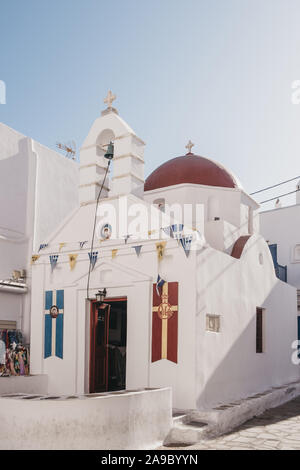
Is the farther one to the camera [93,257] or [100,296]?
[93,257]

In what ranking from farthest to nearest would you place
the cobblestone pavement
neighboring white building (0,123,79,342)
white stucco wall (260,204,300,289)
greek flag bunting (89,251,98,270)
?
white stucco wall (260,204,300,289) → neighboring white building (0,123,79,342) → greek flag bunting (89,251,98,270) → the cobblestone pavement

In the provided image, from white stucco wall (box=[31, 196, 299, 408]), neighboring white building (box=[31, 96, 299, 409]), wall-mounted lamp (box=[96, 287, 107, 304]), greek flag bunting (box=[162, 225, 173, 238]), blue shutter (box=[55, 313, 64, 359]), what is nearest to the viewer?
white stucco wall (box=[31, 196, 299, 408])

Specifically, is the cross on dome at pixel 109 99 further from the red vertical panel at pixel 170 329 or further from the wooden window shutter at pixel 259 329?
the wooden window shutter at pixel 259 329

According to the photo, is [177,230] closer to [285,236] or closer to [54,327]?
[54,327]

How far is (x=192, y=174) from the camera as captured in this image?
13.4m

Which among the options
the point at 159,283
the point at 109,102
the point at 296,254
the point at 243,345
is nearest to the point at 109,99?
the point at 109,102

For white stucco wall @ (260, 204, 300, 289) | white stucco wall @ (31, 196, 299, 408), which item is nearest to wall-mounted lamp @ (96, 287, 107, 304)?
white stucco wall @ (31, 196, 299, 408)

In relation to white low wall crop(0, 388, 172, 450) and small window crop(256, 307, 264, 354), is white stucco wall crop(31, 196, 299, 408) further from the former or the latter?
white low wall crop(0, 388, 172, 450)

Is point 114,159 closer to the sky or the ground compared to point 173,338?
closer to the sky

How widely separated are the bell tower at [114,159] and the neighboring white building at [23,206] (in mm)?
3641

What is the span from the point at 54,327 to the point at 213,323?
3762 millimetres

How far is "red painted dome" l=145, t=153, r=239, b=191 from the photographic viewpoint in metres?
13.4

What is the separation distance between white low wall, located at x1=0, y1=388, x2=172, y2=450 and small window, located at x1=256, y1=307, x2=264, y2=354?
6.10 metres
